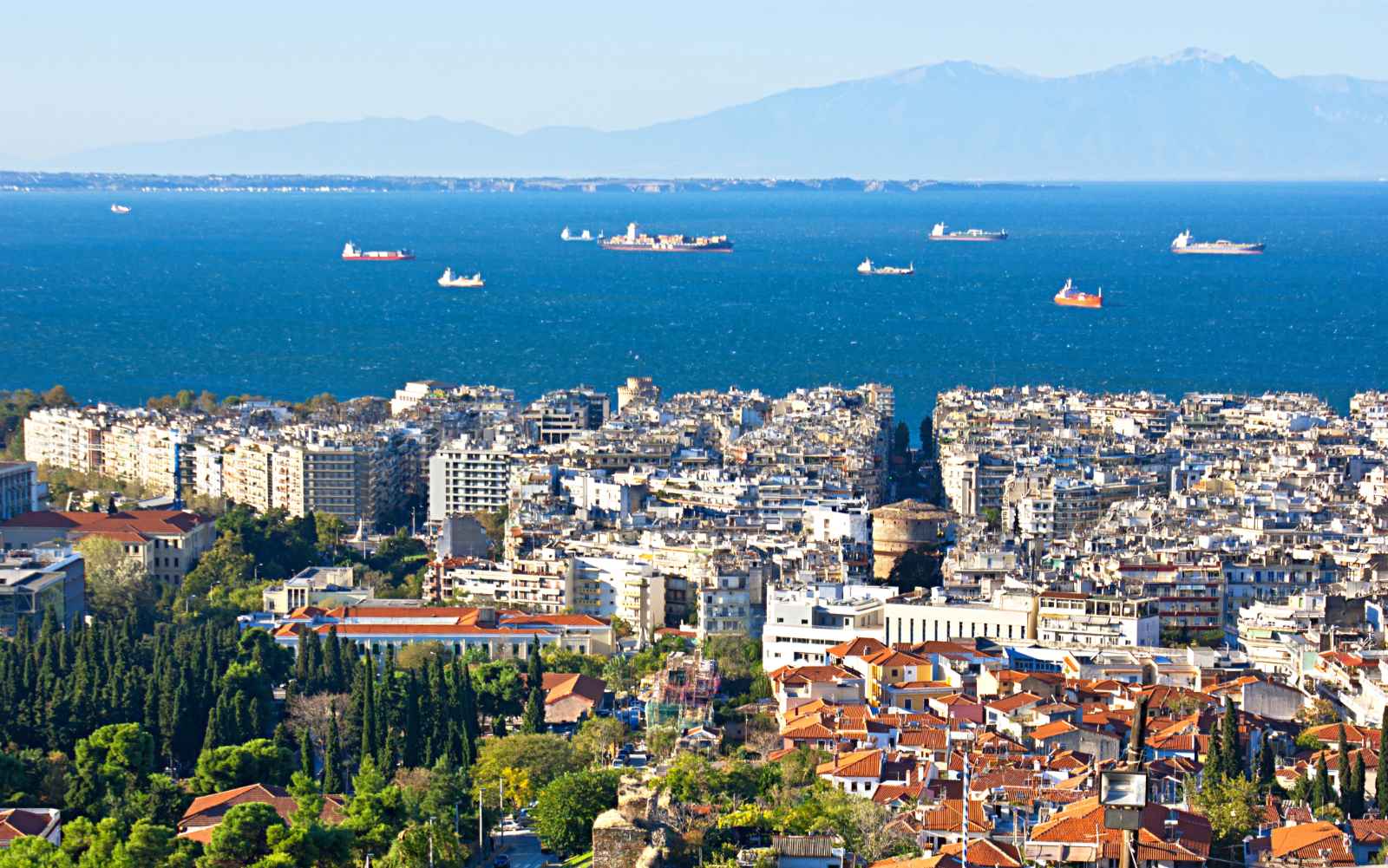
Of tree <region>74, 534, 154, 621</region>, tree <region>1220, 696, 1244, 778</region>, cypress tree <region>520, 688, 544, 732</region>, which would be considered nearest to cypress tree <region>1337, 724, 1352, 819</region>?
tree <region>1220, 696, 1244, 778</region>

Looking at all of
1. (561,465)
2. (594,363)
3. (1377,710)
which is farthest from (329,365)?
(1377,710)

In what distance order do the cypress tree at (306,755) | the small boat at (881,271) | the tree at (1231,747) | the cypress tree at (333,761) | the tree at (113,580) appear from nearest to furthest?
the tree at (1231,747) < the cypress tree at (333,761) < the cypress tree at (306,755) < the tree at (113,580) < the small boat at (881,271)

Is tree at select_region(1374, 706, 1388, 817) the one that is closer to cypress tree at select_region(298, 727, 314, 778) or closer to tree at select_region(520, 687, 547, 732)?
tree at select_region(520, 687, 547, 732)

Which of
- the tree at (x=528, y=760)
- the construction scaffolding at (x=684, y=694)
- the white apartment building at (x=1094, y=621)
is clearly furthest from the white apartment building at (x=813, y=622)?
Result: the tree at (x=528, y=760)

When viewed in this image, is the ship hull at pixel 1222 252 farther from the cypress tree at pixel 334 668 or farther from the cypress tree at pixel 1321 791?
the cypress tree at pixel 1321 791

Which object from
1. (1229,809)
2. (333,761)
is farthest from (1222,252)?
(1229,809)

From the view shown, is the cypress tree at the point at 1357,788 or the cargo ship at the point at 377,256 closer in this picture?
the cypress tree at the point at 1357,788

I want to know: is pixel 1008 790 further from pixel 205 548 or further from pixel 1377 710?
pixel 205 548
